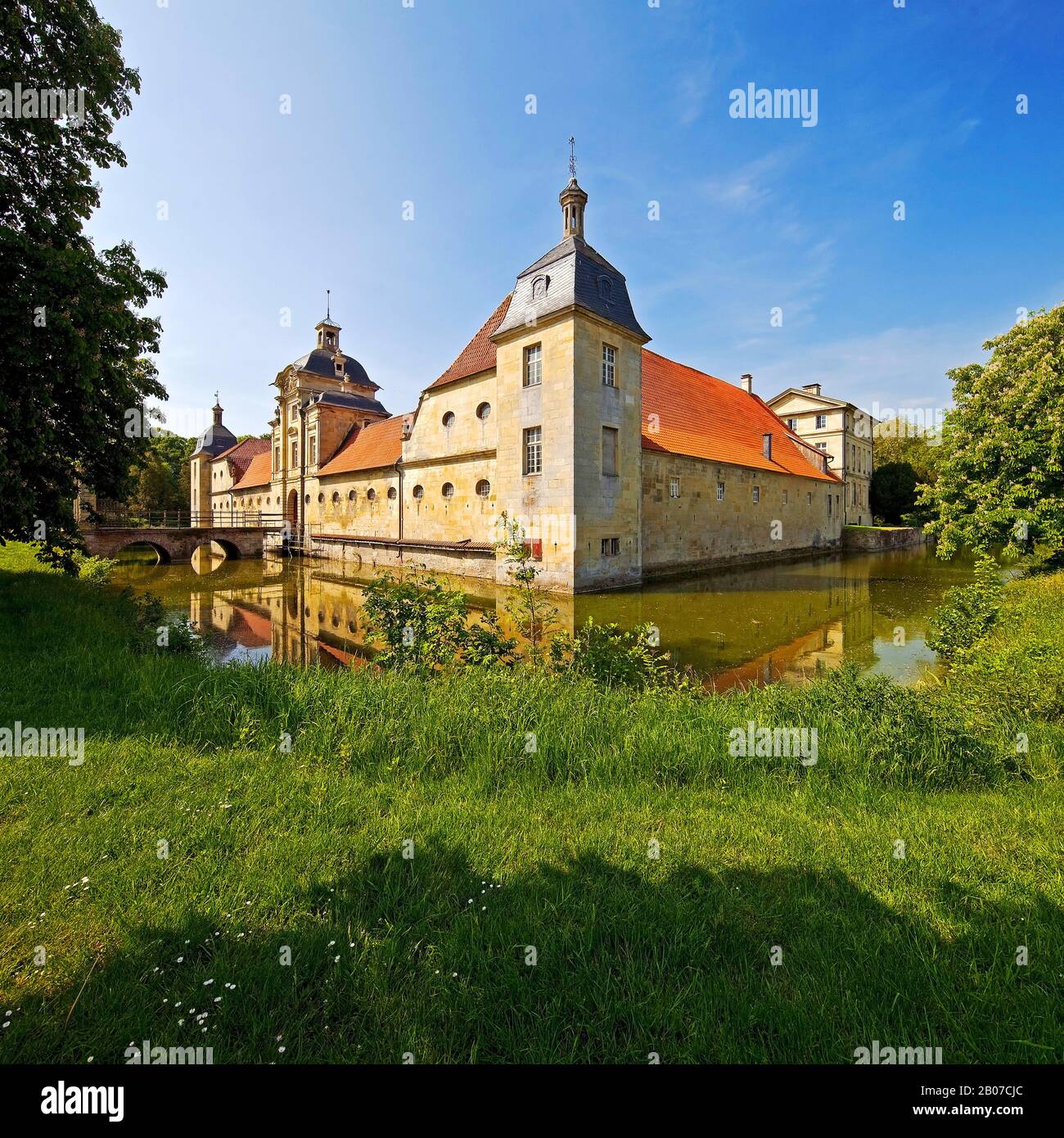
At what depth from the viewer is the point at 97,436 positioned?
838cm

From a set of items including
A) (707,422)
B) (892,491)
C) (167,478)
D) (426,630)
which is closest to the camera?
(426,630)

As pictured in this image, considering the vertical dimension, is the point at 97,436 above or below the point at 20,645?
above

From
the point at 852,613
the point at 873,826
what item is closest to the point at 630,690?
the point at 873,826

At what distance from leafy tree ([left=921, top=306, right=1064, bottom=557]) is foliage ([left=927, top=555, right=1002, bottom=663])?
3.46 meters

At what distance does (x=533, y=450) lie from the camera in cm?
1839

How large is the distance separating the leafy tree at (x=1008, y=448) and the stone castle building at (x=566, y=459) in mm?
9034

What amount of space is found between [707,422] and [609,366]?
994 centimetres

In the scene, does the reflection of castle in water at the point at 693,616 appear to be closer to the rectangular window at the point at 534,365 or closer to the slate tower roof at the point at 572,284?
the rectangular window at the point at 534,365

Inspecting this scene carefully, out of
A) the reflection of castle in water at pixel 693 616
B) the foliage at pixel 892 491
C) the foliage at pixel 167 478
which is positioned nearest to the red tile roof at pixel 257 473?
the foliage at pixel 167 478

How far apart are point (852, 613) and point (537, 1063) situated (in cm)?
1475

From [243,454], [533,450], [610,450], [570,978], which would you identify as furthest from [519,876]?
[243,454]

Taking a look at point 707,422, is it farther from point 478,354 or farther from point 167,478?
point 167,478
